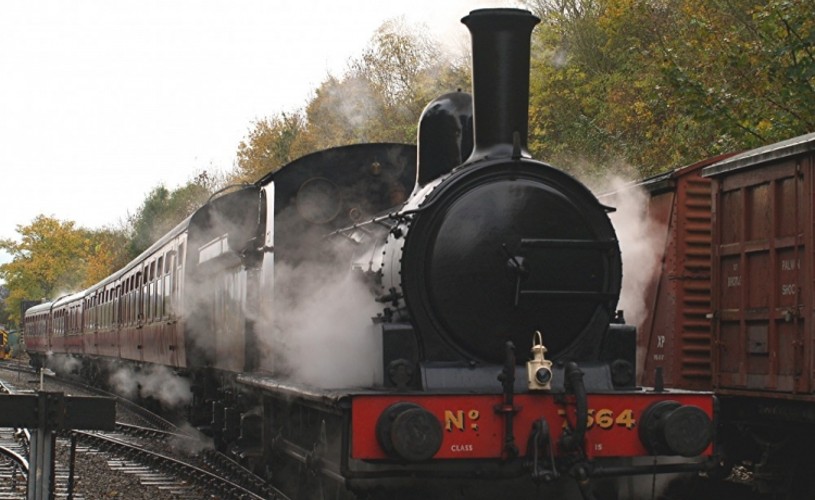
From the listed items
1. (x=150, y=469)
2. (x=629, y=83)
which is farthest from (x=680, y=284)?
(x=629, y=83)

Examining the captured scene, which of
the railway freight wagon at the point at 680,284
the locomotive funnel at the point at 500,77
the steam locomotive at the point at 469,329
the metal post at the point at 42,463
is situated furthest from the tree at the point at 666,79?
the metal post at the point at 42,463

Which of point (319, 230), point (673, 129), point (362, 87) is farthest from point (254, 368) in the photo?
point (362, 87)

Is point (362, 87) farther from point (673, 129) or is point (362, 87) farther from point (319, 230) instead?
point (319, 230)

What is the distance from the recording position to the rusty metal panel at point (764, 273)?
8523 millimetres

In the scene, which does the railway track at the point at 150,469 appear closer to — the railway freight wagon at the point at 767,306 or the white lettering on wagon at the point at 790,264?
the railway freight wagon at the point at 767,306

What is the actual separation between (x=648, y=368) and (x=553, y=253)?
167 inches

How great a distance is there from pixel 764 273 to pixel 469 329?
3.60 meters

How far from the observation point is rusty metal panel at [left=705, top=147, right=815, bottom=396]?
8.52m

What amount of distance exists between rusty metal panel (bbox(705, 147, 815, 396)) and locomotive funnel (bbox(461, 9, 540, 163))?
2970 millimetres

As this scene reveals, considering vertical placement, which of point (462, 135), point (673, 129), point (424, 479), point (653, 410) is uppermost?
point (673, 129)

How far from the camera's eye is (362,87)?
24.7m

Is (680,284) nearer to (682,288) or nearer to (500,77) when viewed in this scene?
(682,288)

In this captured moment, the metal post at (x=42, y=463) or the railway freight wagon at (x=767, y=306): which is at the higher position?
the railway freight wagon at (x=767, y=306)

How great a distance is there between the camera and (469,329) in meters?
6.57
